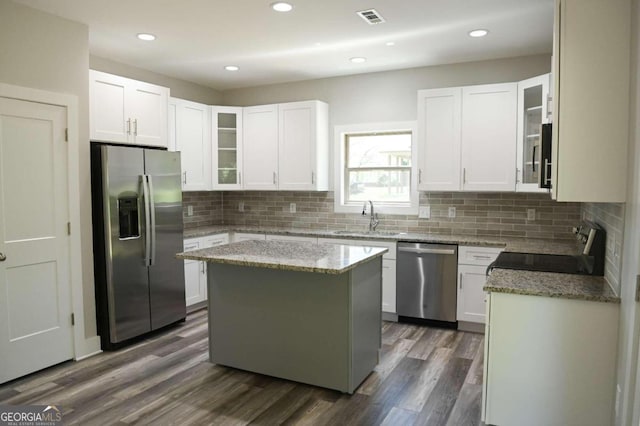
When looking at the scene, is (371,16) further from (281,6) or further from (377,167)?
(377,167)

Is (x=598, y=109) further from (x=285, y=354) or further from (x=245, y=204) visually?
(x=245, y=204)

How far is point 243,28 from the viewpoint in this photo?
3.62 meters

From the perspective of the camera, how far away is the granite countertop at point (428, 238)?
12.6 feet

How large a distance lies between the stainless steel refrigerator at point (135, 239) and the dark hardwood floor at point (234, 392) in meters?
0.34

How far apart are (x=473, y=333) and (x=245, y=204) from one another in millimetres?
3292

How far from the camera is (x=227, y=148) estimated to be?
5605 millimetres

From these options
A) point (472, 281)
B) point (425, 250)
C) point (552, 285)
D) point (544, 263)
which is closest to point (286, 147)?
point (425, 250)

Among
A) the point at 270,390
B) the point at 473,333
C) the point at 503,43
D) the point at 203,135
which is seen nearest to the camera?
the point at 270,390

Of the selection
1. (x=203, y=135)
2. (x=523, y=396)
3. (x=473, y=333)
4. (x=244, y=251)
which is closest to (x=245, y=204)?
(x=203, y=135)

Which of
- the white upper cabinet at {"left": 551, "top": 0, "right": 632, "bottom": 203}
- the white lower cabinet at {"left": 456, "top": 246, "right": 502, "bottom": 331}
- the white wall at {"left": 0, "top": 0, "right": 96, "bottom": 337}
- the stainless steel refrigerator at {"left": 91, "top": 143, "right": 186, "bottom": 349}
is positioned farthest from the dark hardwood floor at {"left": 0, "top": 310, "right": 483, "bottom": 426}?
the white upper cabinet at {"left": 551, "top": 0, "right": 632, "bottom": 203}

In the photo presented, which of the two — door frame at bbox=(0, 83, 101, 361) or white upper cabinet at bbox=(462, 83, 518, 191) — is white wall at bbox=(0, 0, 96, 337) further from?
white upper cabinet at bbox=(462, 83, 518, 191)

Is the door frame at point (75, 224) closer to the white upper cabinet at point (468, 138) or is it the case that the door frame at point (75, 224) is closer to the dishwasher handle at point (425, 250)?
the dishwasher handle at point (425, 250)

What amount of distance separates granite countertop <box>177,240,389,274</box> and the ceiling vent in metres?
1.74

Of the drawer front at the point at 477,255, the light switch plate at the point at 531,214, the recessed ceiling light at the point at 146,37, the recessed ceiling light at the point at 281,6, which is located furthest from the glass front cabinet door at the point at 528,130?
the recessed ceiling light at the point at 146,37
